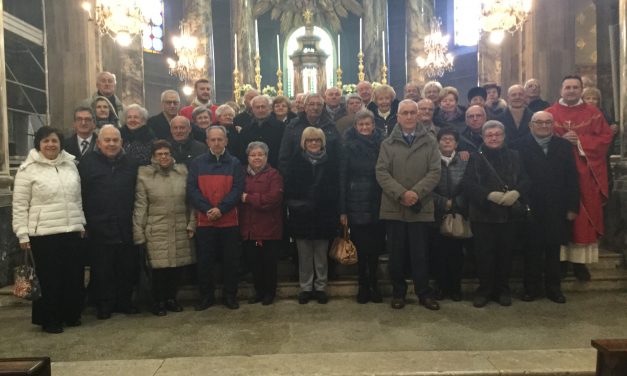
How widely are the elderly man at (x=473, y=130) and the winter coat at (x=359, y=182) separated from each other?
1.01 meters

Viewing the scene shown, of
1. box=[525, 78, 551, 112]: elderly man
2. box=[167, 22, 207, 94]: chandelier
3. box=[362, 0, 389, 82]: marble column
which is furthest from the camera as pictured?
box=[362, 0, 389, 82]: marble column

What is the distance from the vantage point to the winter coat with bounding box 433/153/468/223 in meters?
4.93

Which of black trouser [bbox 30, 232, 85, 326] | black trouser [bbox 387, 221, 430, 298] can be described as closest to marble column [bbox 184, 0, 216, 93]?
black trouser [bbox 30, 232, 85, 326]

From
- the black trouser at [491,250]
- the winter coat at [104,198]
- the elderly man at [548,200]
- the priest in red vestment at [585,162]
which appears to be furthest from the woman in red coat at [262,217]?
the priest in red vestment at [585,162]

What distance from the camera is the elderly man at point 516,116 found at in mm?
5684

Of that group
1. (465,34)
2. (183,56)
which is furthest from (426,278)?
(465,34)

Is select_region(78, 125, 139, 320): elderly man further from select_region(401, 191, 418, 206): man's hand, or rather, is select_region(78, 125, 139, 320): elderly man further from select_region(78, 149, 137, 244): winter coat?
select_region(401, 191, 418, 206): man's hand

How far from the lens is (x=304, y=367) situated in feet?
11.0

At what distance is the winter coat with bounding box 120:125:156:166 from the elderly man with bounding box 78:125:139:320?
0.24 metres

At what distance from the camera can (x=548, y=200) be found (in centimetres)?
498

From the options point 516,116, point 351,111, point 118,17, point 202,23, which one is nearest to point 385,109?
point 351,111

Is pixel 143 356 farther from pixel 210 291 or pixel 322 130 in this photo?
pixel 322 130

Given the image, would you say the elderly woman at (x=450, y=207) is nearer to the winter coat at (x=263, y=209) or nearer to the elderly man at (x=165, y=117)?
the winter coat at (x=263, y=209)

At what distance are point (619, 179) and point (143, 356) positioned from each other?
5.68m
